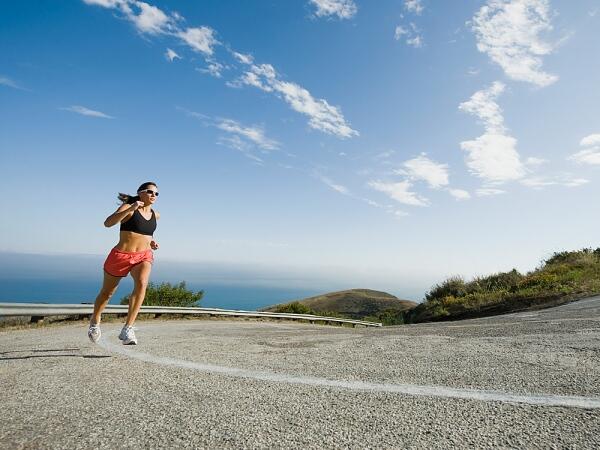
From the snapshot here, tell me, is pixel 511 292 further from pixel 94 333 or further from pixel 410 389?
pixel 94 333

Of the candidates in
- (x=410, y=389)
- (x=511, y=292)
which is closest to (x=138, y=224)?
(x=410, y=389)

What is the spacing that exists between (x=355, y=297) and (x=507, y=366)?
57.0 m

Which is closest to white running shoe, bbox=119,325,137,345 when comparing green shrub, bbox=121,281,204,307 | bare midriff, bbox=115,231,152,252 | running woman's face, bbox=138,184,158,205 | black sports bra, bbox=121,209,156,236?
bare midriff, bbox=115,231,152,252

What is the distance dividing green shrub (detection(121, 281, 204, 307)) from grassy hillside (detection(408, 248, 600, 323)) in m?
11.6

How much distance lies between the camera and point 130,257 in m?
4.98

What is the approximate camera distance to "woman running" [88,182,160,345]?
4871 millimetres

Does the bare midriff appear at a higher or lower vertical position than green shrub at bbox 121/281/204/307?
higher

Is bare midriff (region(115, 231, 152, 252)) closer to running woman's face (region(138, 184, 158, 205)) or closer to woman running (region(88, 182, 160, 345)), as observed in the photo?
woman running (region(88, 182, 160, 345))

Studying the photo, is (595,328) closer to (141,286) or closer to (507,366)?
(507,366)

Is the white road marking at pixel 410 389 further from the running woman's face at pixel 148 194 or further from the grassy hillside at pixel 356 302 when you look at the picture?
the grassy hillside at pixel 356 302

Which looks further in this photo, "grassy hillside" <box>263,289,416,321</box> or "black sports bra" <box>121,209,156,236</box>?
"grassy hillside" <box>263,289,416,321</box>

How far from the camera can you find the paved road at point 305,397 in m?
2.18

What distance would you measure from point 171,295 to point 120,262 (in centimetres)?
1551

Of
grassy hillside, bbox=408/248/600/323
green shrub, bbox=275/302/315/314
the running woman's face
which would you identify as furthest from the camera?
green shrub, bbox=275/302/315/314
